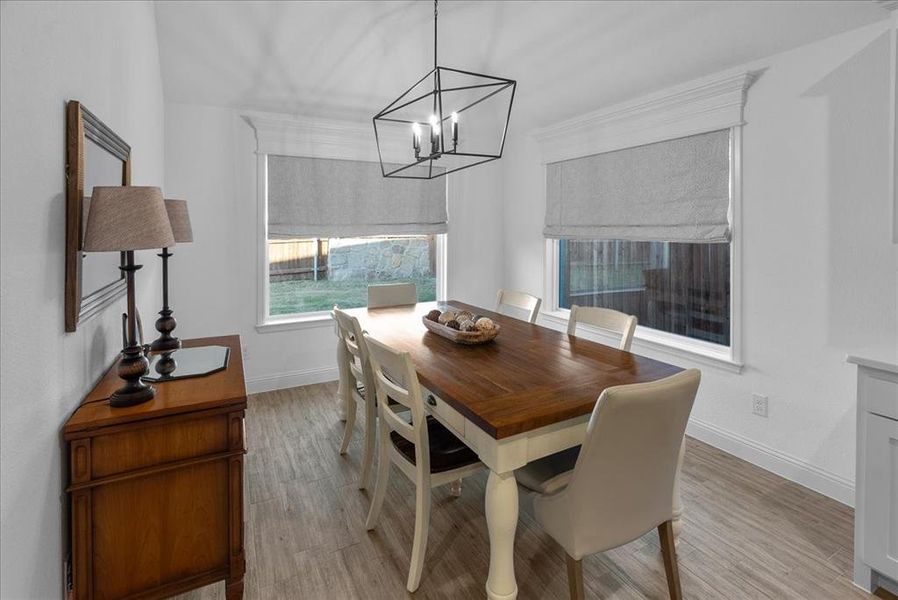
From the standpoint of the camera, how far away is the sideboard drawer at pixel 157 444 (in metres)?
1.33

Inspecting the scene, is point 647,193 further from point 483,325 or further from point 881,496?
point 881,496

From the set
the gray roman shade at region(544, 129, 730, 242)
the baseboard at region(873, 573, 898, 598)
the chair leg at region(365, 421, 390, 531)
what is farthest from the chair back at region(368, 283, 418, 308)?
the baseboard at region(873, 573, 898, 598)

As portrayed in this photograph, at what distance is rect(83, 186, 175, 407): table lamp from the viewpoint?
1246mm

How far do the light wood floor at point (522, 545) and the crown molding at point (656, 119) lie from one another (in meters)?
2.15

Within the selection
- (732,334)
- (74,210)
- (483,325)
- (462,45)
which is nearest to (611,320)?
(483,325)

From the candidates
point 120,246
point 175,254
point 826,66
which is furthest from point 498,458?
point 175,254

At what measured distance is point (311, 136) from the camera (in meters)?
4.07

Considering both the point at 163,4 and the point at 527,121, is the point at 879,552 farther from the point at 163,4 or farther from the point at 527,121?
the point at 163,4

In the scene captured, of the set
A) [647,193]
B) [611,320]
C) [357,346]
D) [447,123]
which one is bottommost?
[357,346]

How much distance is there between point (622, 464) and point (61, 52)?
1.97m

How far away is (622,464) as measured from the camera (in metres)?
1.40

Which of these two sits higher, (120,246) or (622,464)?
(120,246)

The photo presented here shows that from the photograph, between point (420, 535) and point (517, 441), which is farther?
point (420, 535)

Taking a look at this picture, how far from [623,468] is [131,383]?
5.08ft
